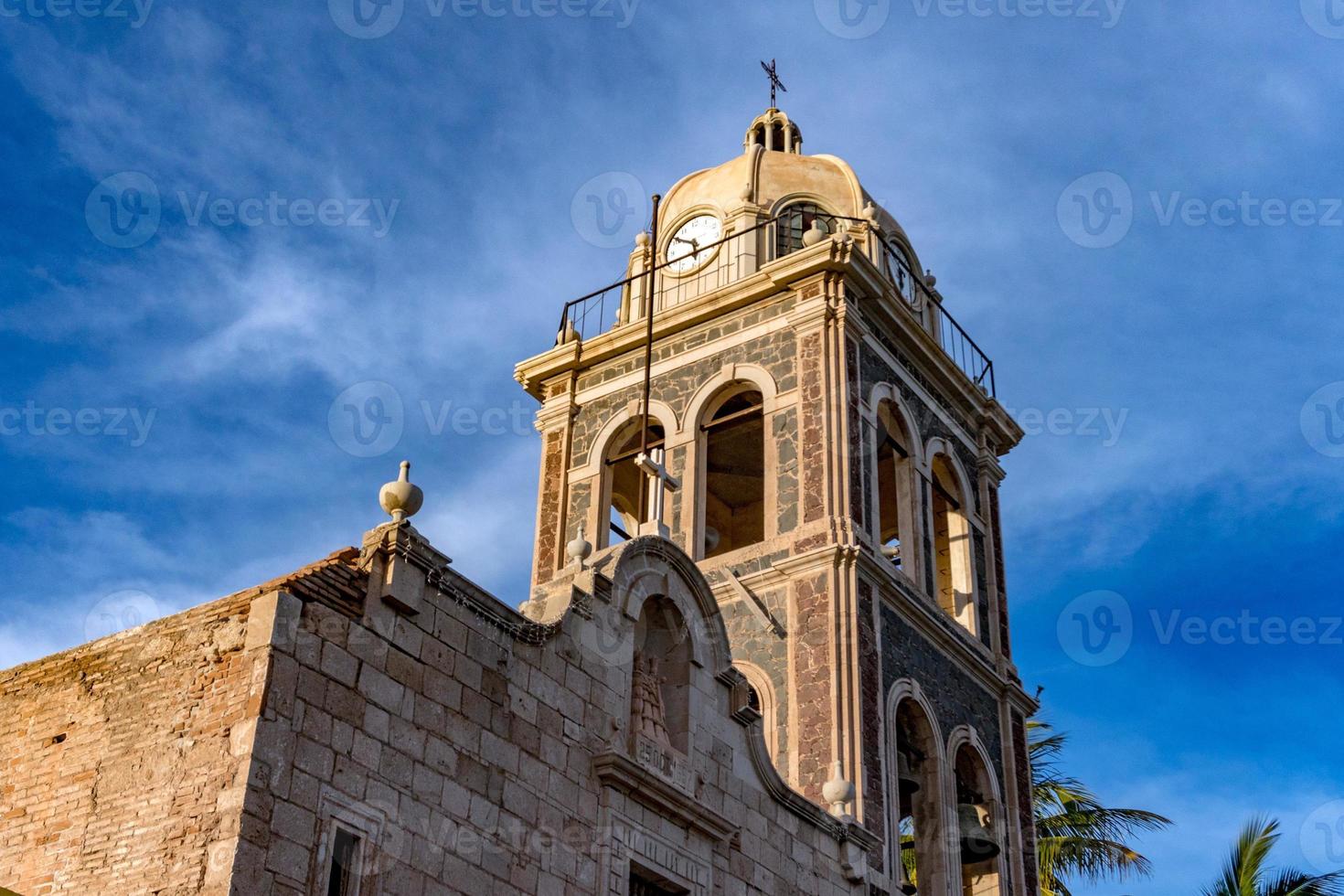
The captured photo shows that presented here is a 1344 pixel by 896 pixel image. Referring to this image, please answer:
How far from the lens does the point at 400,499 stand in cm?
1523

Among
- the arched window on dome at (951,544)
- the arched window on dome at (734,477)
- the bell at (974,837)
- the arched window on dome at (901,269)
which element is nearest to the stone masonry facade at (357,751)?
the bell at (974,837)

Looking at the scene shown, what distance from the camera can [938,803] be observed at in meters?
25.2

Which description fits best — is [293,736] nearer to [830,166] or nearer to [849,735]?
[849,735]

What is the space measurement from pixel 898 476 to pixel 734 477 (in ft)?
12.7

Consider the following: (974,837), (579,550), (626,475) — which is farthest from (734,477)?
(579,550)

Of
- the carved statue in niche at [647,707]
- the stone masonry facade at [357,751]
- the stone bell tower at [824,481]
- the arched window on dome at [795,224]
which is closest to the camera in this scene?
the stone masonry facade at [357,751]

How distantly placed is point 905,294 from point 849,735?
32.6ft

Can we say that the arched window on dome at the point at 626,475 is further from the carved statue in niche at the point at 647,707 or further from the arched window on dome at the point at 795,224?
the carved statue in niche at the point at 647,707

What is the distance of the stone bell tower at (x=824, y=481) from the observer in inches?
968

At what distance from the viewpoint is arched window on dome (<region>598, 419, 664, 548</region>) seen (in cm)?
2905

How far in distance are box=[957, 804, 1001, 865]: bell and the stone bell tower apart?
0.11 feet

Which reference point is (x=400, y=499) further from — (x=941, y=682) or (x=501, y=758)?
(x=941, y=682)

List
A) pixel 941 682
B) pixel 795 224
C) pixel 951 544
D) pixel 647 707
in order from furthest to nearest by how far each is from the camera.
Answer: pixel 795 224, pixel 951 544, pixel 941 682, pixel 647 707

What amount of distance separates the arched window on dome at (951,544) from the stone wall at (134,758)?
1638 cm
